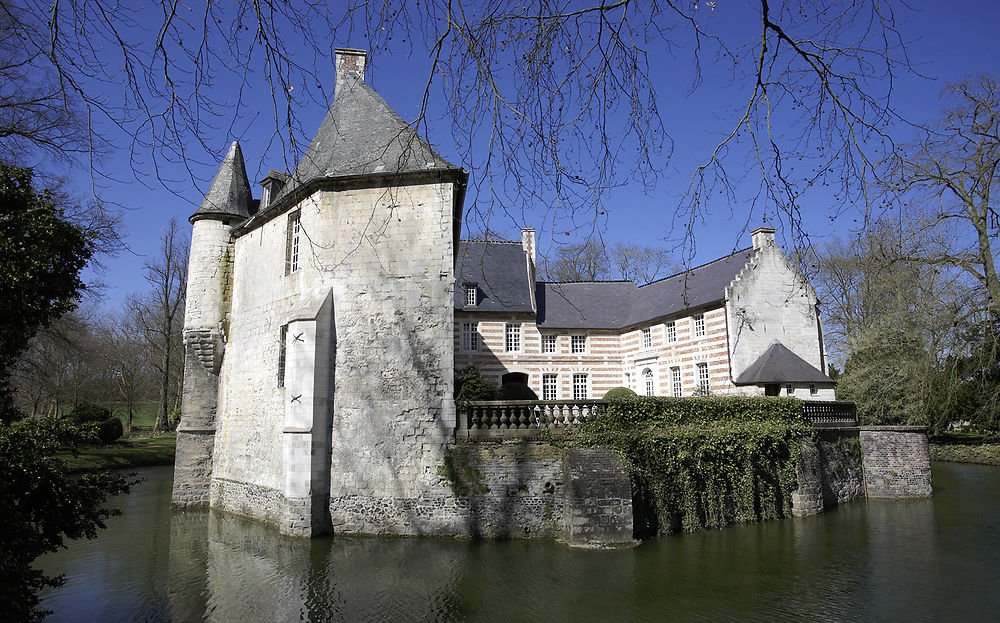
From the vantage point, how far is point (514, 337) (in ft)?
76.5

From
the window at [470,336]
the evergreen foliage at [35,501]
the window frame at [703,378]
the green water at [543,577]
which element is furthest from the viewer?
the window at [470,336]

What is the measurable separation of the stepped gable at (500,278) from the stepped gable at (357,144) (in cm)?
945

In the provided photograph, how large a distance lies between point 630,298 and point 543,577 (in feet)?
61.0

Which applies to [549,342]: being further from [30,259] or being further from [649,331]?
[30,259]

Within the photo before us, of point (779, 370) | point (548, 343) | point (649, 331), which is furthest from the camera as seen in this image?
point (548, 343)

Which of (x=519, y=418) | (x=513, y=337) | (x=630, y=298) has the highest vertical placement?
(x=630, y=298)

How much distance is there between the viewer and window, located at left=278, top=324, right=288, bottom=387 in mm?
12039

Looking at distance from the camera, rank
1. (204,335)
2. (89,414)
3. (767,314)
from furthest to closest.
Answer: (89,414)
(767,314)
(204,335)

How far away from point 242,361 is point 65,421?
753cm

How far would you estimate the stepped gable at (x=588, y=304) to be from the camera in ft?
77.3

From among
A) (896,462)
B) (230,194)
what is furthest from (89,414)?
(896,462)

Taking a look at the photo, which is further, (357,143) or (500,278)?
(500,278)

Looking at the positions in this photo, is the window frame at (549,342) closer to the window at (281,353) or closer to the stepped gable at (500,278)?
the stepped gable at (500,278)

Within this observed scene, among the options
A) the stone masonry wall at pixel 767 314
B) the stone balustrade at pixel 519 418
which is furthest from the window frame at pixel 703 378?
the stone balustrade at pixel 519 418
